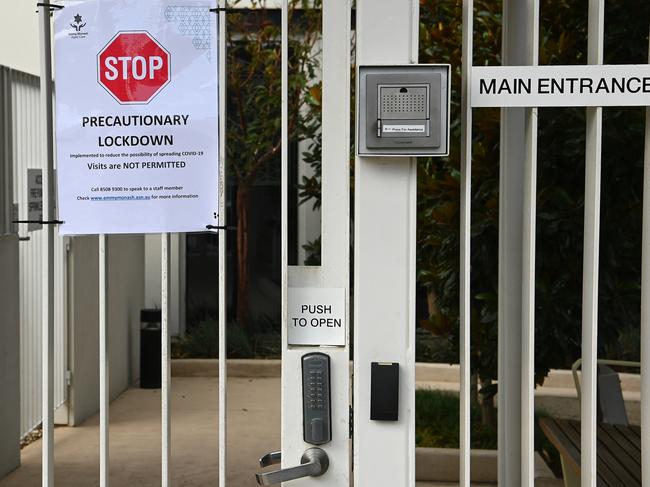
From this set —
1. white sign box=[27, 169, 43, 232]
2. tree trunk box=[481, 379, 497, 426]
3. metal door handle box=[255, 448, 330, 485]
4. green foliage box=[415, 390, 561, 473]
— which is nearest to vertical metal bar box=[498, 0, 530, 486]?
metal door handle box=[255, 448, 330, 485]

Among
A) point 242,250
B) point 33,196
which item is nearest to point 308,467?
point 33,196

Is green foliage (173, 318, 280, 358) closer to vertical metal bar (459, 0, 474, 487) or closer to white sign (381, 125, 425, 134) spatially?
vertical metal bar (459, 0, 474, 487)

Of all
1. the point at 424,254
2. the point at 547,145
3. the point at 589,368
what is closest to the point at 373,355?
the point at 589,368

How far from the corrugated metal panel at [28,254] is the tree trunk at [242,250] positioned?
3.25 metres

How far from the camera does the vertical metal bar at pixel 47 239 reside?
2588 mm

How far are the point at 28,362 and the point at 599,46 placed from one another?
5582mm

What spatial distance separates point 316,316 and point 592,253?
752mm

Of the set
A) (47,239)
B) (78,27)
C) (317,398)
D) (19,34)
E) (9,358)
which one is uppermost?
(19,34)

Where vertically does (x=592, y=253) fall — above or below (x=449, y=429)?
above

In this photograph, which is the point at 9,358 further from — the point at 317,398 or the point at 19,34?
the point at 317,398

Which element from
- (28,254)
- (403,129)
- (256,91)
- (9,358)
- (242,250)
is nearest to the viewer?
(403,129)

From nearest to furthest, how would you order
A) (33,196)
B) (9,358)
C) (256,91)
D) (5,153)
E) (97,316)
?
1. (5,153)
2. (9,358)
3. (33,196)
4. (97,316)
5. (256,91)

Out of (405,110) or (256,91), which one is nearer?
(405,110)

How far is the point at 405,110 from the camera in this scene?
2.43m
